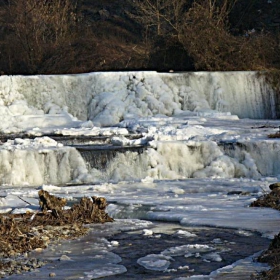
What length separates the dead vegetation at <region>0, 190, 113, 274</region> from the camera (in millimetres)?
9469

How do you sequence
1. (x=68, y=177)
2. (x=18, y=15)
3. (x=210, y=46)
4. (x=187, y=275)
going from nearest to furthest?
(x=187, y=275), (x=68, y=177), (x=210, y=46), (x=18, y=15)

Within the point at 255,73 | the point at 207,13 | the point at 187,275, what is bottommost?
the point at 187,275

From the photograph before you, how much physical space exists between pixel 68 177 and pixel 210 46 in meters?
11.1

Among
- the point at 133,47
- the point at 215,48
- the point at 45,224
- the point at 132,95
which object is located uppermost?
the point at 133,47

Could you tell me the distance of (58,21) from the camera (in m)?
29.4

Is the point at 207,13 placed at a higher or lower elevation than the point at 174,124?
higher

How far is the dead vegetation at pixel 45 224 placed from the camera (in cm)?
947

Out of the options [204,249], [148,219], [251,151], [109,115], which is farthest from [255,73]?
[204,249]

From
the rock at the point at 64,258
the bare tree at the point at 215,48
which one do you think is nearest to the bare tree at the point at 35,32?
the bare tree at the point at 215,48

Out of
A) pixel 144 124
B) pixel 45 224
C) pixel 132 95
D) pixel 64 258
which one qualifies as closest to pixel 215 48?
pixel 132 95

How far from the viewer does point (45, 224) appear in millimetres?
10852

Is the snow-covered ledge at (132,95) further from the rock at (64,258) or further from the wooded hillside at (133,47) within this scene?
the rock at (64,258)

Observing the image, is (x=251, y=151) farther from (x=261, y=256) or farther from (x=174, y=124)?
(x=261, y=256)

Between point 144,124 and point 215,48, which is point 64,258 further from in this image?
point 215,48
